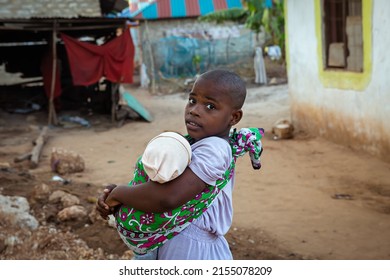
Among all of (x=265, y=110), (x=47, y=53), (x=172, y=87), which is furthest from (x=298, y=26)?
(x=172, y=87)

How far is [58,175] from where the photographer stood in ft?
22.5

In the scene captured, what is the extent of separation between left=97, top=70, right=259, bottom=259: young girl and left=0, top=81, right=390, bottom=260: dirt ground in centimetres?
205

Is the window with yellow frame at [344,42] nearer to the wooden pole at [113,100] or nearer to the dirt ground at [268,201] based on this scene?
the dirt ground at [268,201]

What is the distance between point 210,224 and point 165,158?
0.33 metres

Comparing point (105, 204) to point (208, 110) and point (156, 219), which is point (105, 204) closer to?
point (156, 219)

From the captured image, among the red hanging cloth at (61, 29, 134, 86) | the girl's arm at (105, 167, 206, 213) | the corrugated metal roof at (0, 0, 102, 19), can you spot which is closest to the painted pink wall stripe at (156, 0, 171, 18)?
the corrugated metal roof at (0, 0, 102, 19)

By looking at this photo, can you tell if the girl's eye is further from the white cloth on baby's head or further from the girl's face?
the white cloth on baby's head

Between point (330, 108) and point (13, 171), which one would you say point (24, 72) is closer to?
point (13, 171)

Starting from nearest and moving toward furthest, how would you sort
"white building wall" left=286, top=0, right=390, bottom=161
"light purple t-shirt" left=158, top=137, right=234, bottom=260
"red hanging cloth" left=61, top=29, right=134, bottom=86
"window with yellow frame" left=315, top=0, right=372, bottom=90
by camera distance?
"light purple t-shirt" left=158, top=137, right=234, bottom=260, "white building wall" left=286, top=0, right=390, bottom=161, "window with yellow frame" left=315, top=0, right=372, bottom=90, "red hanging cloth" left=61, top=29, right=134, bottom=86

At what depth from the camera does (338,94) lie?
7395 millimetres

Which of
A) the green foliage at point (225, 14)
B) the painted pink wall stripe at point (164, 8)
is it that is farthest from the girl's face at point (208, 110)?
the painted pink wall stripe at point (164, 8)

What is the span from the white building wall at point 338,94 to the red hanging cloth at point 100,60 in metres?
4.27

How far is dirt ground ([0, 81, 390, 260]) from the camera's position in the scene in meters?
3.86

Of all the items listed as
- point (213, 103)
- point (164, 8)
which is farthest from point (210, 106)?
point (164, 8)
